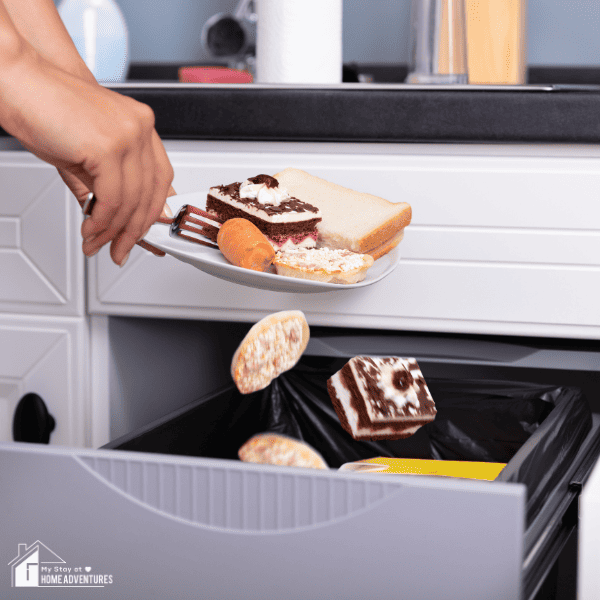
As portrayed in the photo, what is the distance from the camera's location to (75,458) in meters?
0.51

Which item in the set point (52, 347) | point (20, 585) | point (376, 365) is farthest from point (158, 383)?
point (20, 585)

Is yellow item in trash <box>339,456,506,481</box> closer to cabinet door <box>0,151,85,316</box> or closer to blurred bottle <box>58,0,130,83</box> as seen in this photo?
cabinet door <box>0,151,85,316</box>

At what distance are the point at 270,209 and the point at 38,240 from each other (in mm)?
355

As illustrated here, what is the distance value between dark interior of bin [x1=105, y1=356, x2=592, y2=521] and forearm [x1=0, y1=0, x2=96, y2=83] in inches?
13.2

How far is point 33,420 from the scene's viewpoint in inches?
38.9

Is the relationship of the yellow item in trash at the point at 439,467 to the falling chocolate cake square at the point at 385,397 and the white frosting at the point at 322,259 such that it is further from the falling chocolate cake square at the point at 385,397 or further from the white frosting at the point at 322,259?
the white frosting at the point at 322,259

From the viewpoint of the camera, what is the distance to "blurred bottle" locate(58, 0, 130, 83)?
4.20ft

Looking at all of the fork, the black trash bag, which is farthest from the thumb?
the black trash bag

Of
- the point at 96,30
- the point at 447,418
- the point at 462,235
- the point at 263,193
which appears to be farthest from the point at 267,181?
the point at 96,30

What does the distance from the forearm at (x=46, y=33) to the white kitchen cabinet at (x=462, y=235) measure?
255mm

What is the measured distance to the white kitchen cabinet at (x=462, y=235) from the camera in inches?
32.1

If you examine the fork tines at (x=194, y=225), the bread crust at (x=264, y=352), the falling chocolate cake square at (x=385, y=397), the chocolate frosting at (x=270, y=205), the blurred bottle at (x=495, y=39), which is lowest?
the falling chocolate cake square at (x=385, y=397)

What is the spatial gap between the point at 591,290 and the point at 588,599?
430 mm

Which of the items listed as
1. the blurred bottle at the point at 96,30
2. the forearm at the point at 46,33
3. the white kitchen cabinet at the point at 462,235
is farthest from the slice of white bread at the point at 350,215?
the blurred bottle at the point at 96,30
